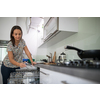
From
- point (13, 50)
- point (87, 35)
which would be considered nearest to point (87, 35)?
point (87, 35)

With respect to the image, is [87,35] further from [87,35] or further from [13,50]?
[13,50]

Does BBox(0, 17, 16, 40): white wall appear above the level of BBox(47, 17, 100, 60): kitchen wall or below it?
above

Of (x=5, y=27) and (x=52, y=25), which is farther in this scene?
(x=5, y=27)

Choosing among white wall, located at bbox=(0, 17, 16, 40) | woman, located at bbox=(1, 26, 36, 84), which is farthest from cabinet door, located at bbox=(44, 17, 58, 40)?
white wall, located at bbox=(0, 17, 16, 40)

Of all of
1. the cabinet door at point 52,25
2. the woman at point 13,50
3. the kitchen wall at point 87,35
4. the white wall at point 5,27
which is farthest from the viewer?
the white wall at point 5,27

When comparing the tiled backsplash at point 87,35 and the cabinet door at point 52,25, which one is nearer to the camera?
the tiled backsplash at point 87,35

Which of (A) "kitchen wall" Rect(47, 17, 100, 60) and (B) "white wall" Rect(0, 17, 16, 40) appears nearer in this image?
(A) "kitchen wall" Rect(47, 17, 100, 60)

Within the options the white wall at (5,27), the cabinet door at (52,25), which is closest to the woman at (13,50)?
the cabinet door at (52,25)

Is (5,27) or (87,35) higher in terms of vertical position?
(5,27)

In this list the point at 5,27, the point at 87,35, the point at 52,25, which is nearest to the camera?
the point at 87,35

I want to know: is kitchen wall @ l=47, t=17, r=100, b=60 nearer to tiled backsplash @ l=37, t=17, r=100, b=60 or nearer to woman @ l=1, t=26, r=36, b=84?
tiled backsplash @ l=37, t=17, r=100, b=60

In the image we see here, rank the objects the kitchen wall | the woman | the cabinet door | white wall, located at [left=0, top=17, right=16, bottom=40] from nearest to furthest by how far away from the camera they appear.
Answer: the kitchen wall → the woman → the cabinet door → white wall, located at [left=0, top=17, right=16, bottom=40]

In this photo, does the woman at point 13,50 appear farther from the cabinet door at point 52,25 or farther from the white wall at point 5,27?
the white wall at point 5,27
